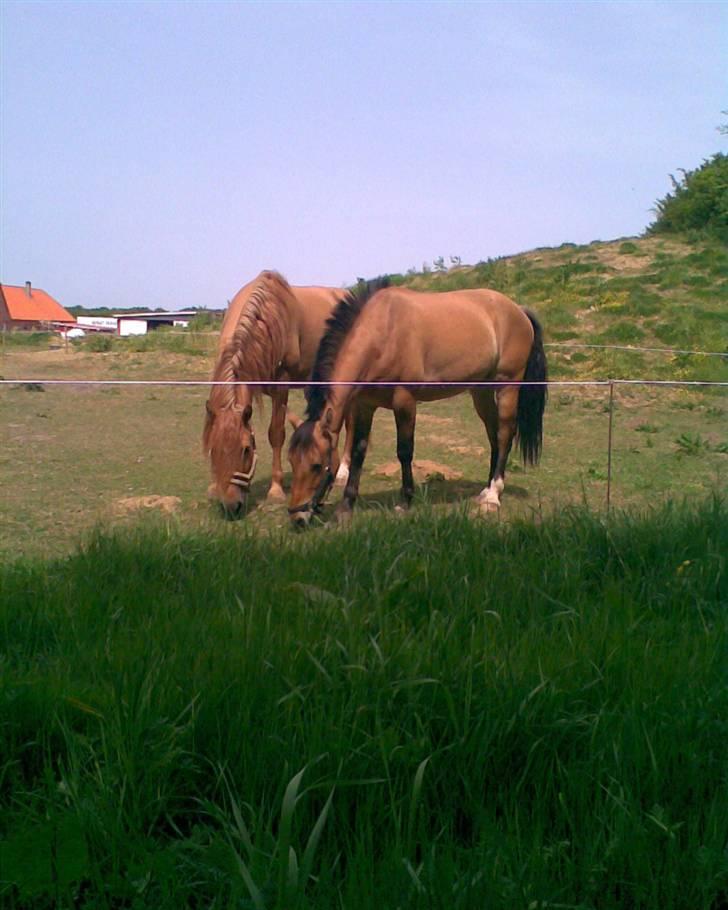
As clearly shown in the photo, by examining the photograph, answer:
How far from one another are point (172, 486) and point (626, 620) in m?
3.71

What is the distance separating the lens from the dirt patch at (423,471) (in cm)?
735

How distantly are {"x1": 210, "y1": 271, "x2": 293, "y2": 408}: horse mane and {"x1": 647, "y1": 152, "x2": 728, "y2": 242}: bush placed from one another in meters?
19.3

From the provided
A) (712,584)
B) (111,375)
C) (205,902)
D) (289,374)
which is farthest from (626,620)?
(111,375)

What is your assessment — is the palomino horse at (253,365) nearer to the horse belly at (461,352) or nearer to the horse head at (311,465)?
the horse head at (311,465)

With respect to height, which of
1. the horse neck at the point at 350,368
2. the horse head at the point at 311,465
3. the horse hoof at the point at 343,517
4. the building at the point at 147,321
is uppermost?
the building at the point at 147,321

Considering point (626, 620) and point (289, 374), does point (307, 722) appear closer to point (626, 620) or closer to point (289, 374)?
point (626, 620)

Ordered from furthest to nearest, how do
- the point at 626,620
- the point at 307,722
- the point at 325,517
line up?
the point at 325,517, the point at 626,620, the point at 307,722

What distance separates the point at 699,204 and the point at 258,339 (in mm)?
24700

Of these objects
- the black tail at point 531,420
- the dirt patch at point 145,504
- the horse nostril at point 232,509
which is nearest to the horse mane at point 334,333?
the horse nostril at point 232,509

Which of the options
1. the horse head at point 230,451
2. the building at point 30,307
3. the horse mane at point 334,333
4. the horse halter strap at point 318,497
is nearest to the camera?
the horse halter strap at point 318,497

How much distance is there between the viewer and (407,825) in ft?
6.79

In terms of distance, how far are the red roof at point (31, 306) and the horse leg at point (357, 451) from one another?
1472 inches

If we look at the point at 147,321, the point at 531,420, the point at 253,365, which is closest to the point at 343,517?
the point at 253,365

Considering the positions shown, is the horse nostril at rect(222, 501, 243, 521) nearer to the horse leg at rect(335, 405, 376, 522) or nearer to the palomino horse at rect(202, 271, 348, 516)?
the palomino horse at rect(202, 271, 348, 516)
